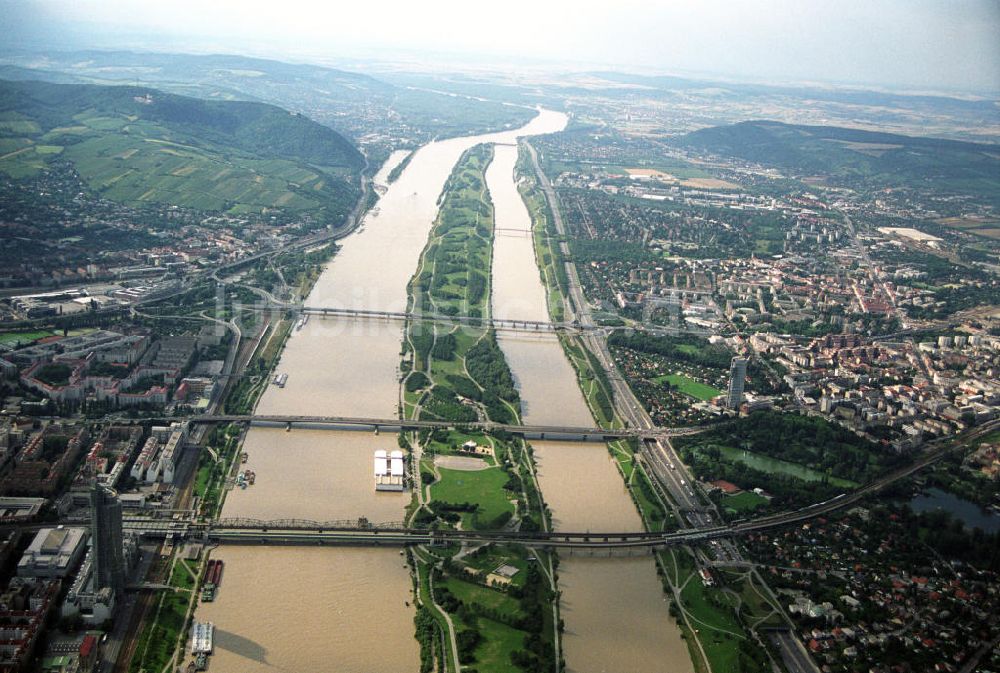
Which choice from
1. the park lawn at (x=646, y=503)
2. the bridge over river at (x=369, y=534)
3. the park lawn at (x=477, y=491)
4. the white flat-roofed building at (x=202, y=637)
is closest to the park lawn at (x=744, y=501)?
the bridge over river at (x=369, y=534)

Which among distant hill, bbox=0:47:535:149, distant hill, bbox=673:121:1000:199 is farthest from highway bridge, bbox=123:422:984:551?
distant hill, bbox=673:121:1000:199

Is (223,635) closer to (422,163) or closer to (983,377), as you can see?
(983,377)

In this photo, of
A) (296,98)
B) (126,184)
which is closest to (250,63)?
(296,98)

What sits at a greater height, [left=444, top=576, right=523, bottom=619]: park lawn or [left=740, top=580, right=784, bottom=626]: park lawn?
[left=444, top=576, right=523, bottom=619]: park lawn

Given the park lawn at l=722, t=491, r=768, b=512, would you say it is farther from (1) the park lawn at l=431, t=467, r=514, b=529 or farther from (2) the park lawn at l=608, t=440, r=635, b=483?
(1) the park lawn at l=431, t=467, r=514, b=529

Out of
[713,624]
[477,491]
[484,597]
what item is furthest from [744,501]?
[484,597]

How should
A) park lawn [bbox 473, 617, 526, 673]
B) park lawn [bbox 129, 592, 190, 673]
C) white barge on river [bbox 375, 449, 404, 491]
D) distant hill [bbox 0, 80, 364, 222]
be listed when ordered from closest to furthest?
park lawn [bbox 129, 592, 190, 673], park lawn [bbox 473, 617, 526, 673], white barge on river [bbox 375, 449, 404, 491], distant hill [bbox 0, 80, 364, 222]

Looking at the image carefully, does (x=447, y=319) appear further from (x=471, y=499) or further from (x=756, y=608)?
(x=756, y=608)

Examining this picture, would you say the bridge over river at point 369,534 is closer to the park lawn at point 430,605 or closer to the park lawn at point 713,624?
the park lawn at point 430,605
